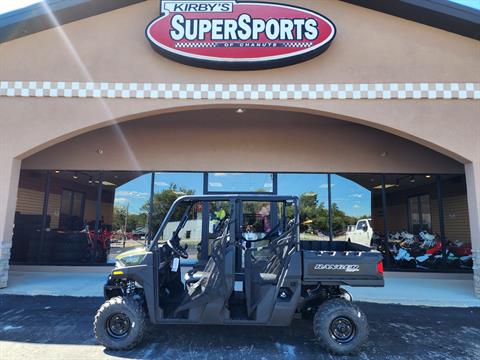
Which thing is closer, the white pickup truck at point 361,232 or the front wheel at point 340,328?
the front wheel at point 340,328

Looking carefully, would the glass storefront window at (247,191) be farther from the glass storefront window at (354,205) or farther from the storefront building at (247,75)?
the storefront building at (247,75)

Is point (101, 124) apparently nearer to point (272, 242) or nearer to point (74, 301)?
point (74, 301)

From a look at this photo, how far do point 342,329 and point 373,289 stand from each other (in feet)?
12.2

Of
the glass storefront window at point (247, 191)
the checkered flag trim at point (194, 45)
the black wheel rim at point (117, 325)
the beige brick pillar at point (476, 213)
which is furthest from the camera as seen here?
the glass storefront window at point (247, 191)

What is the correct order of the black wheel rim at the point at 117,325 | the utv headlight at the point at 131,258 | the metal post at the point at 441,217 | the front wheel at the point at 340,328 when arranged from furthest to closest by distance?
the metal post at the point at 441,217 < the utv headlight at the point at 131,258 < the black wheel rim at the point at 117,325 < the front wheel at the point at 340,328

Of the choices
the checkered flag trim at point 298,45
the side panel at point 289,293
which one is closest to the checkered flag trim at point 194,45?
the checkered flag trim at point 298,45

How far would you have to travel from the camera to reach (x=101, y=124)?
7.00 meters

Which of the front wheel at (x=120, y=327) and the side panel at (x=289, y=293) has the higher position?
the side panel at (x=289, y=293)

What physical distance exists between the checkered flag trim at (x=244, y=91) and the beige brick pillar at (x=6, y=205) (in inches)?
60.5

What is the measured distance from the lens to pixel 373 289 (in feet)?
23.5

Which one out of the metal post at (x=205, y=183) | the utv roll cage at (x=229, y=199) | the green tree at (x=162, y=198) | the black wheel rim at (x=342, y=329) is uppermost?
the metal post at (x=205, y=183)

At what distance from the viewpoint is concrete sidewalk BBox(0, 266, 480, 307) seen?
639cm

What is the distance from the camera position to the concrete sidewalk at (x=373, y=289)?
639cm

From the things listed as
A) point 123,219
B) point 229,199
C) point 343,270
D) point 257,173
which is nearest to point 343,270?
point 343,270
